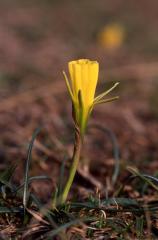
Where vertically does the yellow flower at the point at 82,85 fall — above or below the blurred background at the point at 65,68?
below

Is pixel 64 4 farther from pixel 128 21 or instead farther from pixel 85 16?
pixel 128 21

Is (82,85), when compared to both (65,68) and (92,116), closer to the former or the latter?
(92,116)

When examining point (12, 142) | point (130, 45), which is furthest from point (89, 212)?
point (130, 45)

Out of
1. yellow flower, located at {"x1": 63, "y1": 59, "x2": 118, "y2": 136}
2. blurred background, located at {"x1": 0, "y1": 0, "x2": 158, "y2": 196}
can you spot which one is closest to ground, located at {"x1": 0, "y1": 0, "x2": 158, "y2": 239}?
blurred background, located at {"x1": 0, "y1": 0, "x2": 158, "y2": 196}

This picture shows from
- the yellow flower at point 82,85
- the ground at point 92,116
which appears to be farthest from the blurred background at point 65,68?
the yellow flower at point 82,85

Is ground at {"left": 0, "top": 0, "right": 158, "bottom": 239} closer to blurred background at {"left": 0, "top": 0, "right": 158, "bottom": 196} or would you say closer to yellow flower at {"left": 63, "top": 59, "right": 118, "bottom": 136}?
blurred background at {"left": 0, "top": 0, "right": 158, "bottom": 196}

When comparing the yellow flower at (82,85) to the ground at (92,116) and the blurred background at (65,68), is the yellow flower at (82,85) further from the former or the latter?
the blurred background at (65,68)
